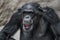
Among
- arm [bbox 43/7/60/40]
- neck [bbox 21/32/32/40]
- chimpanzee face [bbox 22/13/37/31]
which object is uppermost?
chimpanzee face [bbox 22/13/37/31]

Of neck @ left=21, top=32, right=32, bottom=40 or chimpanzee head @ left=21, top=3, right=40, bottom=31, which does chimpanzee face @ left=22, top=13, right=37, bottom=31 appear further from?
neck @ left=21, top=32, right=32, bottom=40

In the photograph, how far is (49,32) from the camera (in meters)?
2.94

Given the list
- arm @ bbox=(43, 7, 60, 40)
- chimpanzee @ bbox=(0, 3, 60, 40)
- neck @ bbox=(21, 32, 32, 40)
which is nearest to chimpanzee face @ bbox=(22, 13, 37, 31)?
chimpanzee @ bbox=(0, 3, 60, 40)

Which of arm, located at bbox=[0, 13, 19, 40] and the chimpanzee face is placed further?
arm, located at bbox=[0, 13, 19, 40]

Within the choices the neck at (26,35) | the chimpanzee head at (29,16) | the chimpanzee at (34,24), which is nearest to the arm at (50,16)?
the chimpanzee at (34,24)

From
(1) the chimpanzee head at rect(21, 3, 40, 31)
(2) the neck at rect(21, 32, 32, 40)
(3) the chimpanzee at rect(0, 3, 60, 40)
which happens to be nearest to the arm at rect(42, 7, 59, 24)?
(3) the chimpanzee at rect(0, 3, 60, 40)

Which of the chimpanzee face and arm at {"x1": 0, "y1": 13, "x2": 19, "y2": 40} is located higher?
the chimpanzee face

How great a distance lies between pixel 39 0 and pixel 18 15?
11.6 feet

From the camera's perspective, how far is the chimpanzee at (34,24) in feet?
8.61

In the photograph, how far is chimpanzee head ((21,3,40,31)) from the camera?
2562 mm

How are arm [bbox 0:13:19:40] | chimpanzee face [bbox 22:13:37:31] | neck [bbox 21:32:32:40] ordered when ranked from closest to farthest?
chimpanzee face [bbox 22:13:37:31]
neck [bbox 21:32:32:40]
arm [bbox 0:13:19:40]

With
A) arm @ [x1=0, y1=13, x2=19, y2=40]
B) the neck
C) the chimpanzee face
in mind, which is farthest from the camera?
arm @ [x1=0, y1=13, x2=19, y2=40]

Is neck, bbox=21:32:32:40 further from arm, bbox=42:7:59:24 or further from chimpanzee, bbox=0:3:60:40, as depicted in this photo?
arm, bbox=42:7:59:24

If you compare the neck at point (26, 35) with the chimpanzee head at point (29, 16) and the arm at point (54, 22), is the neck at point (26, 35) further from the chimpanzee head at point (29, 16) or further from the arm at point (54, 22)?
the arm at point (54, 22)
